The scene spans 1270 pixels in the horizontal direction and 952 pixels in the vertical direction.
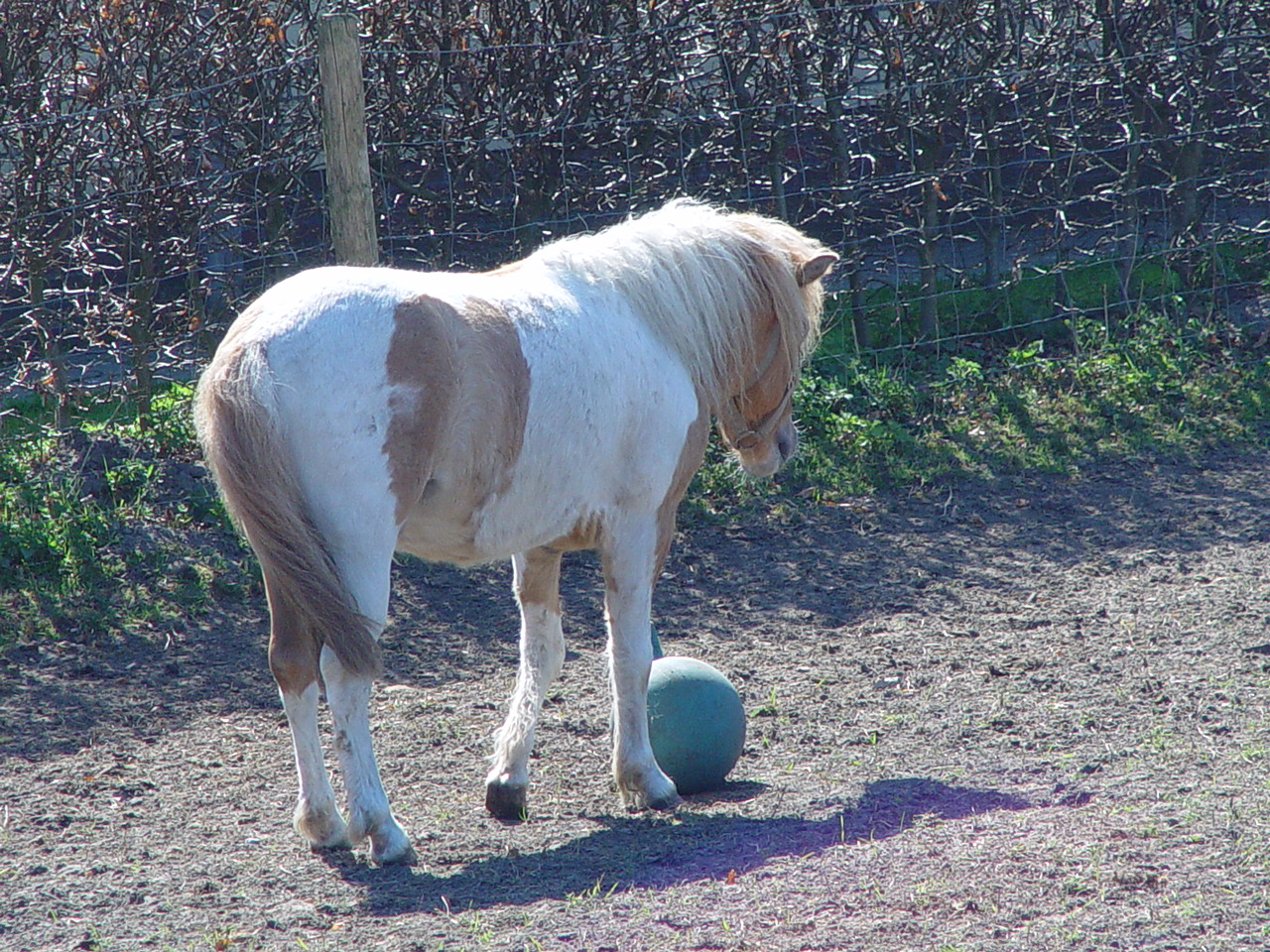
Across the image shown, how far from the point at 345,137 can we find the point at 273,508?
9.60ft

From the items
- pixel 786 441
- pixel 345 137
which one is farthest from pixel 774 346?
pixel 345 137

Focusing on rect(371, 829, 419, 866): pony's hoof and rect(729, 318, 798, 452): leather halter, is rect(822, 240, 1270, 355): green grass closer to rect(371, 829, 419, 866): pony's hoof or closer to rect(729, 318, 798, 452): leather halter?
rect(729, 318, 798, 452): leather halter

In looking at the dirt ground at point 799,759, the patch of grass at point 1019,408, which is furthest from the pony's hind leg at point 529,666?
the patch of grass at point 1019,408

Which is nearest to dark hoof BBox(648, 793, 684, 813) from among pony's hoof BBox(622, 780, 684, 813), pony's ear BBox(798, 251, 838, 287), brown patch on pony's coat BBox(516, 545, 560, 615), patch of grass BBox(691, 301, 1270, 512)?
pony's hoof BBox(622, 780, 684, 813)

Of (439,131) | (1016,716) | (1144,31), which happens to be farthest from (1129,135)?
(1016,716)

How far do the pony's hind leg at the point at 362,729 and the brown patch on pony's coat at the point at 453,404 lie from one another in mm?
182

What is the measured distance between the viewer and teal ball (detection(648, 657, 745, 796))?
13.6ft

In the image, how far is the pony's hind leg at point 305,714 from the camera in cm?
354

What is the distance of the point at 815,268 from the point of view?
14.8 feet

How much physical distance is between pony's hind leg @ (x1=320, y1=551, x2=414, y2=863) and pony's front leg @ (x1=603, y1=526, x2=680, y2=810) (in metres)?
0.76

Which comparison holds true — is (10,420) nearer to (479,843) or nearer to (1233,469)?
(479,843)

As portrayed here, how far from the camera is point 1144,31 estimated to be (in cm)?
786

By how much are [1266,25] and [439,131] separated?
4.90 m

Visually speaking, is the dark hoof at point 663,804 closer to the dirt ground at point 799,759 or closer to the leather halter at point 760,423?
the dirt ground at point 799,759
